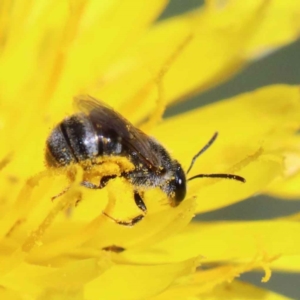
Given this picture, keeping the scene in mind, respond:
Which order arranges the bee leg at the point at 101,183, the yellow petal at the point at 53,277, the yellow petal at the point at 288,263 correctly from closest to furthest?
the yellow petal at the point at 53,277, the bee leg at the point at 101,183, the yellow petal at the point at 288,263

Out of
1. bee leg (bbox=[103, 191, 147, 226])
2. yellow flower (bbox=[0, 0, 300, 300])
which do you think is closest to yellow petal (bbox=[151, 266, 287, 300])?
yellow flower (bbox=[0, 0, 300, 300])

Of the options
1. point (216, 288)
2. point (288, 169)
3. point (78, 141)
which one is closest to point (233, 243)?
point (216, 288)

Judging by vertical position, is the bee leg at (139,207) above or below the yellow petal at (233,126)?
below

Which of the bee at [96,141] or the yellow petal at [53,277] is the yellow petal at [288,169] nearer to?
the bee at [96,141]

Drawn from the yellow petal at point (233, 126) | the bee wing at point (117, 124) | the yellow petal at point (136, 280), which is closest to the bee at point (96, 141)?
the bee wing at point (117, 124)

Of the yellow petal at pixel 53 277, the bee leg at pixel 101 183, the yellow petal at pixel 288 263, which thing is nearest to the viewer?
the yellow petal at pixel 53 277

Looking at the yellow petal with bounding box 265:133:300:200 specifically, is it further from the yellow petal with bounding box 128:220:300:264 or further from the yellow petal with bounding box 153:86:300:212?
the yellow petal with bounding box 128:220:300:264
